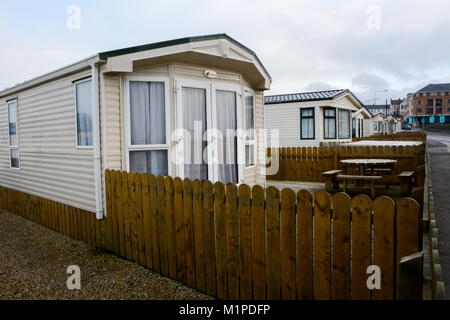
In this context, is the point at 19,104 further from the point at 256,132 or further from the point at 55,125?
the point at 256,132

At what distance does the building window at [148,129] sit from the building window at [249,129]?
7.64 ft

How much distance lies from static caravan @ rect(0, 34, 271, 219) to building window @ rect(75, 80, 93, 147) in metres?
0.02

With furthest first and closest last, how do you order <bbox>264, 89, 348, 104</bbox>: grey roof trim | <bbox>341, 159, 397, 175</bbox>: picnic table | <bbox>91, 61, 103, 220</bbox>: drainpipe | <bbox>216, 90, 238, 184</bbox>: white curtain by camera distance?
<bbox>264, 89, 348, 104</bbox>: grey roof trim → <bbox>341, 159, 397, 175</bbox>: picnic table → <bbox>216, 90, 238, 184</bbox>: white curtain → <bbox>91, 61, 103, 220</bbox>: drainpipe

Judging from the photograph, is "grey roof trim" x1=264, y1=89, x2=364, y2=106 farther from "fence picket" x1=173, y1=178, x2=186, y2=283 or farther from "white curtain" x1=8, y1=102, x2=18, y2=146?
"fence picket" x1=173, y1=178, x2=186, y2=283

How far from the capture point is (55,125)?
6.86 metres

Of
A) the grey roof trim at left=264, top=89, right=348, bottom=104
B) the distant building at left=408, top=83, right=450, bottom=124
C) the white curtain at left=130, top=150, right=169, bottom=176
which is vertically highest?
the distant building at left=408, top=83, right=450, bottom=124

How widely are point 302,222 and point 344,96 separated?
1949cm

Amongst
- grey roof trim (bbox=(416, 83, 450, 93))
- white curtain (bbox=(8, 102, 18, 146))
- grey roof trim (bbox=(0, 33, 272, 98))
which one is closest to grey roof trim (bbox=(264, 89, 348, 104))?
grey roof trim (bbox=(0, 33, 272, 98))

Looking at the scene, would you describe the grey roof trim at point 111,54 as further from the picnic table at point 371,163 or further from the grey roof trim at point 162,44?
the picnic table at point 371,163

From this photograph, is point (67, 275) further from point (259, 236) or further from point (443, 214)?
point (443, 214)

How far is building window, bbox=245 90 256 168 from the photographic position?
784cm

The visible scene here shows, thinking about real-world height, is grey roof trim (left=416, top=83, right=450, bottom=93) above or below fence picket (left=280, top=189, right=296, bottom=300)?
above

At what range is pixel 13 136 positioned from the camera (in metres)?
9.02

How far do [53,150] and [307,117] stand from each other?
15092mm
